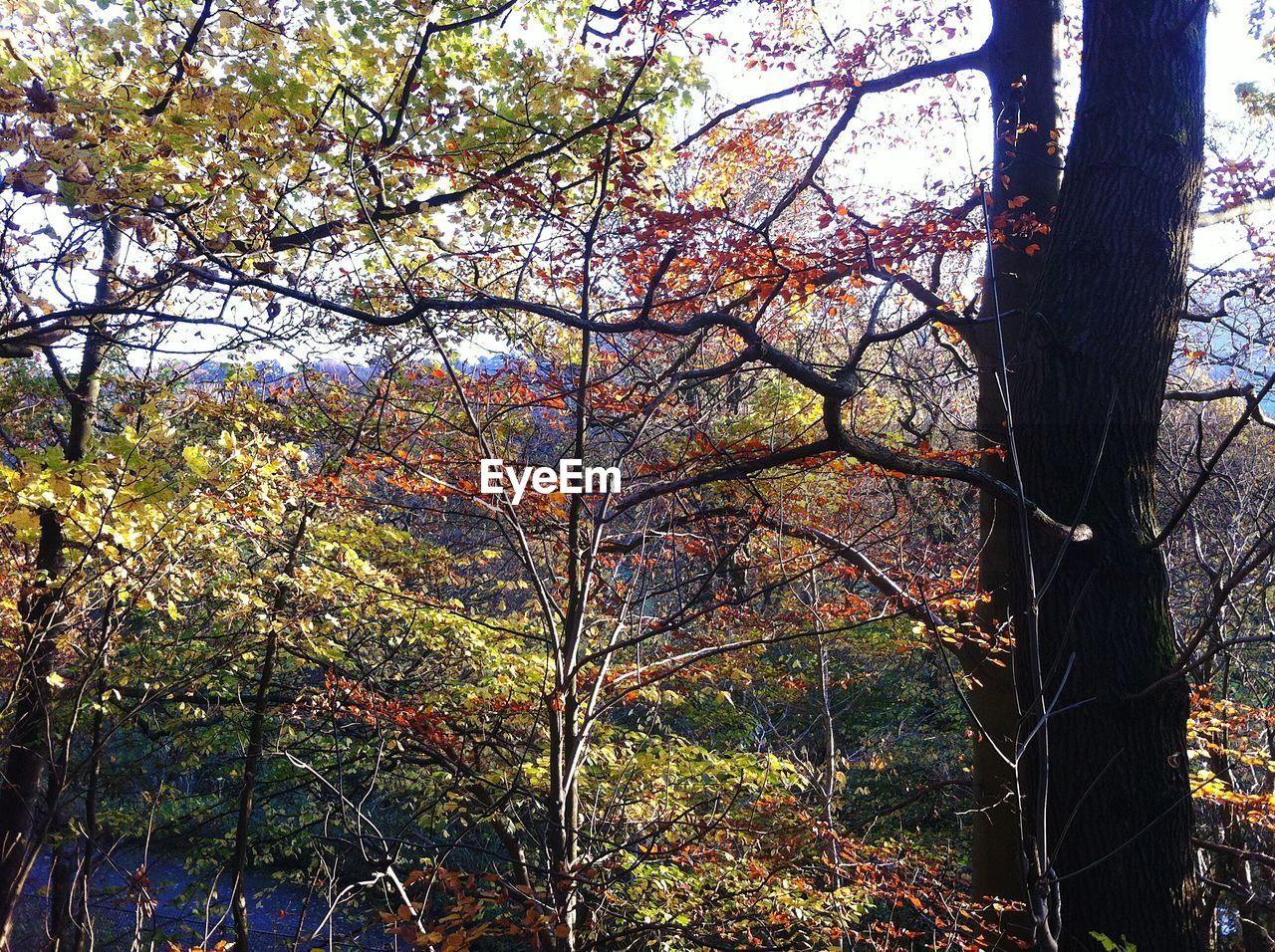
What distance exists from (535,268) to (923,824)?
845 cm

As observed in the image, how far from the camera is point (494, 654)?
20.9 ft

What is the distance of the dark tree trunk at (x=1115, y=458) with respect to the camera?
383 centimetres

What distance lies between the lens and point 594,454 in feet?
26.6

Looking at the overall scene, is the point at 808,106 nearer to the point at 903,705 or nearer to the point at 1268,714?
the point at 1268,714

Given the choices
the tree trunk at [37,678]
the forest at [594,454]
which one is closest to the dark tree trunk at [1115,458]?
the forest at [594,454]

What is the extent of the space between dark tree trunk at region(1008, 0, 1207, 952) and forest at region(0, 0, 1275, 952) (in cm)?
2

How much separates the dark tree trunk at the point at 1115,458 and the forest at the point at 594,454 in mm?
21

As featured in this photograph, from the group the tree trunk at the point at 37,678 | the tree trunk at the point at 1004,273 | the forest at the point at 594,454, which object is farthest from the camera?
the tree trunk at the point at 1004,273

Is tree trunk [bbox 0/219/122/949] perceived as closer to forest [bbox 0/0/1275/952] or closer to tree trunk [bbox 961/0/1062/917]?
forest [bbox 0/0/1275/952]

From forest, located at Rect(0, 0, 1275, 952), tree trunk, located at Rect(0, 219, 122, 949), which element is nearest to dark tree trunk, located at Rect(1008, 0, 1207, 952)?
forest, located at Rect(0, 0, 1275, 952)

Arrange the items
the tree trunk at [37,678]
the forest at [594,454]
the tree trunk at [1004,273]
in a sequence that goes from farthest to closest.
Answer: the tree trunk at [1004,273] < the tree trunk at [37,678] < the forest at [594,454]

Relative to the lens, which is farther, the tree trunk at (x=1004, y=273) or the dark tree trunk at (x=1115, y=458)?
the tree trunk at (x=1004, y=273)

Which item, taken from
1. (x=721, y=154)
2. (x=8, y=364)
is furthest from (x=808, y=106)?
(x=8, y=364)

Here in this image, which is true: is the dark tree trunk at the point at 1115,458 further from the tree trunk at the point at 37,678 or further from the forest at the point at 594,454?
the tree trunk at the point at 37,678
